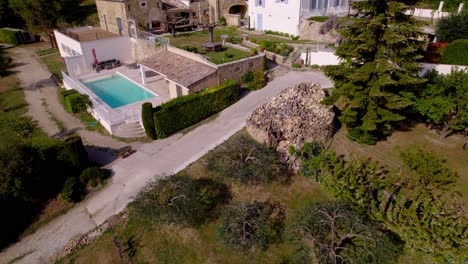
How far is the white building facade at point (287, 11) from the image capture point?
3822 cm

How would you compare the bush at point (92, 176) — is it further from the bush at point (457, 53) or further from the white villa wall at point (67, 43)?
the bush at point (457, 53)

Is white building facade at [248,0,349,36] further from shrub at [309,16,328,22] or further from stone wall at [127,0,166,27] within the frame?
stone wall at [127,0,166,27]

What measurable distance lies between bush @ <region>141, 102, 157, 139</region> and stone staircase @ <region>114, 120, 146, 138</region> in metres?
1.34

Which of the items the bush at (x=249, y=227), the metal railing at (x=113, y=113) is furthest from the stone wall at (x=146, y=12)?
the bush at (x=249, y=227)

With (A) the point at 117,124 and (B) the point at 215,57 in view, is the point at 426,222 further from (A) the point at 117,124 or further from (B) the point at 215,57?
(B) the point at 215,57

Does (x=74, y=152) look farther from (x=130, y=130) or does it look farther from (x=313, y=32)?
(x=313, y=32)

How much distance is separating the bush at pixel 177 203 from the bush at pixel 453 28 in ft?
82.6

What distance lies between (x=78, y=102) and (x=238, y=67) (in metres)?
15.6

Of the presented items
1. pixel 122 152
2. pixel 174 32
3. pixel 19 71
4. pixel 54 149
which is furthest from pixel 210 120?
pixel 19 71

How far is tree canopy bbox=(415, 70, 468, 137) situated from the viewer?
715 inches

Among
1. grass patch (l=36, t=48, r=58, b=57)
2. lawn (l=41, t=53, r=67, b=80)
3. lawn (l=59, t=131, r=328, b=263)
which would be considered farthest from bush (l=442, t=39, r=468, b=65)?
grass patch (l=36, t=48, r=58, b=57)

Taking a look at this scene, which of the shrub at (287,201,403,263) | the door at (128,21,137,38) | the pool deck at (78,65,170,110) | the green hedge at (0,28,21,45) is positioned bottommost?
the shrub at (287,201,403,263)

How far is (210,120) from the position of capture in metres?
25.3

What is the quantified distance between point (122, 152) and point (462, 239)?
67.0ft
